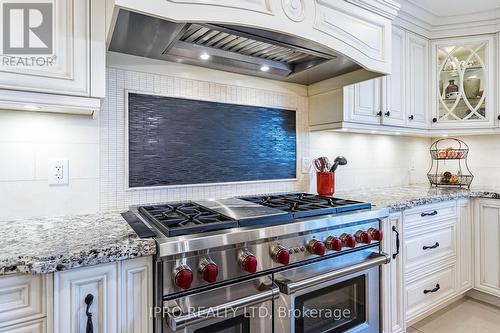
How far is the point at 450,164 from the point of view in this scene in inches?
115

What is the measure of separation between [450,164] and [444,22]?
4.42 ft

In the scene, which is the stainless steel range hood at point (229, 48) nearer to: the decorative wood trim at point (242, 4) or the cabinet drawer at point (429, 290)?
the decorative wood trim at point (242, 4)

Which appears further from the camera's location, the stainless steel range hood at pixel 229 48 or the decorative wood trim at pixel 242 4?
the stainless steel range hood at pixel 229 48

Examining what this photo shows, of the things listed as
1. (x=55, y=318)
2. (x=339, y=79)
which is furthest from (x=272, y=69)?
(x=55, y=318)

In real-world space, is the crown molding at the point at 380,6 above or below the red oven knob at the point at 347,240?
above

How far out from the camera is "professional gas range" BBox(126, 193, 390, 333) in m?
0.97

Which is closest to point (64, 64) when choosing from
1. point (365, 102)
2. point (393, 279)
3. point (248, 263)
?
point (248, 263)

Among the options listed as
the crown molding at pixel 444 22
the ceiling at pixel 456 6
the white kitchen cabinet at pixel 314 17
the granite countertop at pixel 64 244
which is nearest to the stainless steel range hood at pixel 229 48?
the white kitchen cabinet at pixel 314 17

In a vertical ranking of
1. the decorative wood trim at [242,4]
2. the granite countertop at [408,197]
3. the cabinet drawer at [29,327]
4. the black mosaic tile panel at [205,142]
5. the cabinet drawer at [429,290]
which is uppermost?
the decorative wood trim at [242,4]

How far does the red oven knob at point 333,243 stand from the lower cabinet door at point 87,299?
0.88 m

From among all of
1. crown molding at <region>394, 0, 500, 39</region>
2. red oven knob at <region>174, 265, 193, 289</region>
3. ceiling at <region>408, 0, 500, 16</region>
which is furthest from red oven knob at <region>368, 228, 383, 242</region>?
ceiling at <region>408, 0, 500, 16</region>

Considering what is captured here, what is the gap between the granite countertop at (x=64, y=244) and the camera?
789 mm

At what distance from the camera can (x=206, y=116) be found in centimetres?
173

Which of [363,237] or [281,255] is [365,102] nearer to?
[363,237]
